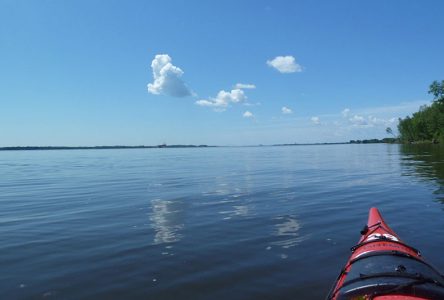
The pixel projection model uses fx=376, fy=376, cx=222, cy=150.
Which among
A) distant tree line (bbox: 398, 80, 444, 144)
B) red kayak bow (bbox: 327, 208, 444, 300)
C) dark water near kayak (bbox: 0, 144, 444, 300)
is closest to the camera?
red kayak bow (bbox: 327, 208, 444, 300)

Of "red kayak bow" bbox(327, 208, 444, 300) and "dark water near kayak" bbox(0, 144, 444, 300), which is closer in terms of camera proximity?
"red kayak bow" bbox(327, 208, 444, 300)

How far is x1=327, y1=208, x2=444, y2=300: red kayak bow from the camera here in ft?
15.6

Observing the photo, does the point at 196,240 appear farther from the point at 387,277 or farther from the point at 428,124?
the point at 428,124

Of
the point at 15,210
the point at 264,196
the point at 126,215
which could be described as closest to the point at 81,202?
the point at 15,210

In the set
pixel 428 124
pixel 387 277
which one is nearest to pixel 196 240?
pixel 387 277

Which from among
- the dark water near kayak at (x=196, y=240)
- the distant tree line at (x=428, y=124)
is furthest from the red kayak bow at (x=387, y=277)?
the distant tree line at (x=428, y=124)

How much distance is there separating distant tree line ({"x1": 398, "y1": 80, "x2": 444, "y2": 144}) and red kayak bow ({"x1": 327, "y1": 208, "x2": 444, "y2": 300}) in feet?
369

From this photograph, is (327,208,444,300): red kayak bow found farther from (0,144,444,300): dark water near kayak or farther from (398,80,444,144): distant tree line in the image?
(398,80,444,144): distant tree line

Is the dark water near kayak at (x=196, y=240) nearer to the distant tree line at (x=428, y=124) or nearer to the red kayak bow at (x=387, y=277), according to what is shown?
the red kayak bow at (x=387, y=277)

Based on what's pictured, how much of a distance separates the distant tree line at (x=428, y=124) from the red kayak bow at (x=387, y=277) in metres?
112

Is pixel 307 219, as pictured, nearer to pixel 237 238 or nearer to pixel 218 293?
pixel 237 238

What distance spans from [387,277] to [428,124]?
139112 millimetres

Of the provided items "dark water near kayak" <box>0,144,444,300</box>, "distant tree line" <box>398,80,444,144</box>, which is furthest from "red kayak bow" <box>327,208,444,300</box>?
"distant tree line" <box>398,80,444,144</box>

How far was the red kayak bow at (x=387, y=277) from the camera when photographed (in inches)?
188
